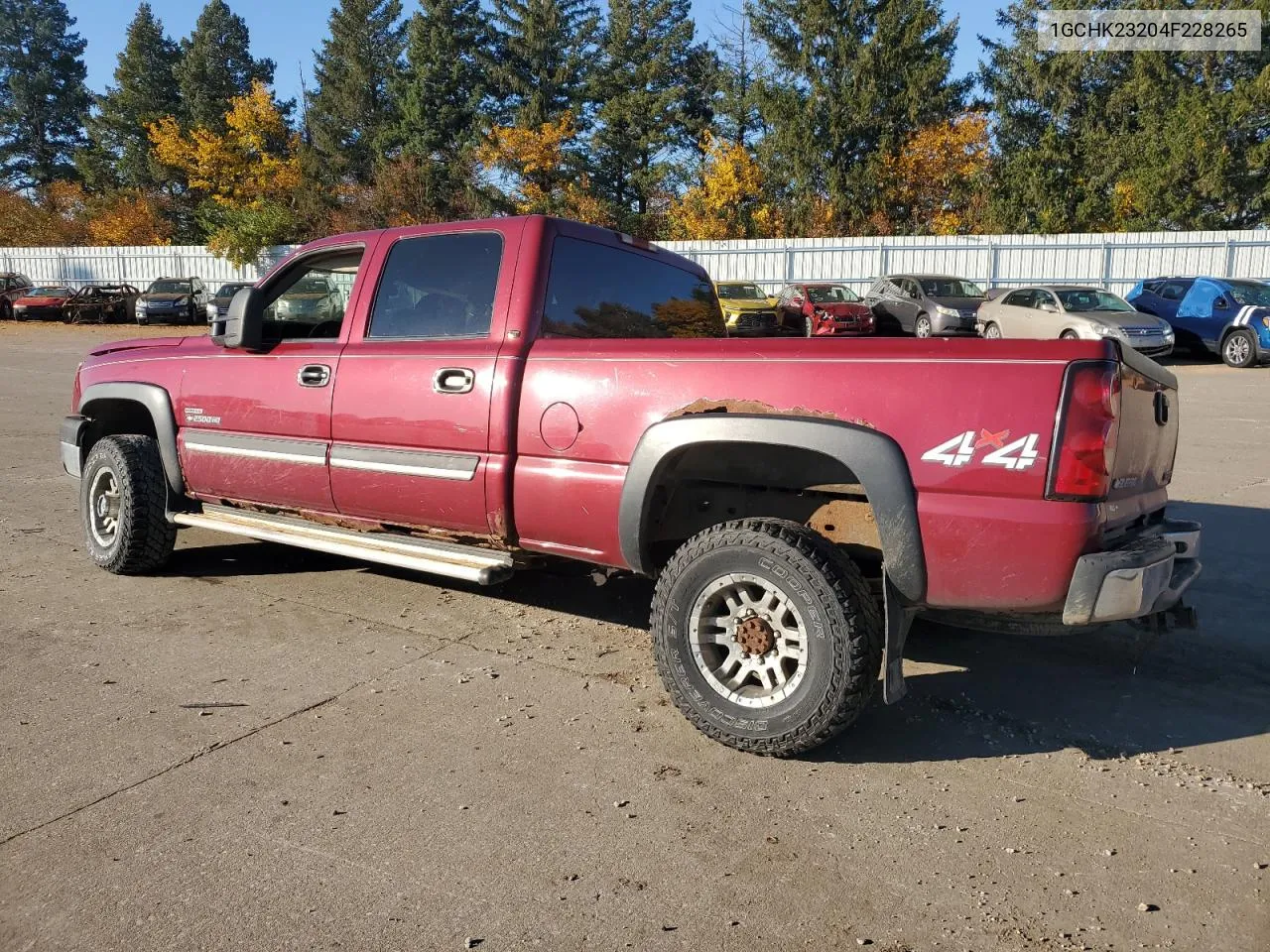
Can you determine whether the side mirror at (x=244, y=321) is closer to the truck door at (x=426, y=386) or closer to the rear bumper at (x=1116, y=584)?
the truck door at (x=426, y=386)

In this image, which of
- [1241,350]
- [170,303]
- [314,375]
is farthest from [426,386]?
[170,303]

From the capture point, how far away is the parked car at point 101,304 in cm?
3466

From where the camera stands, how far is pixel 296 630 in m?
4.73

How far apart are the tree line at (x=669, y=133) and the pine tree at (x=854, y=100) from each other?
0.09 m

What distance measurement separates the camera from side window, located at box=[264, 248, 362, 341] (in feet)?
16.3

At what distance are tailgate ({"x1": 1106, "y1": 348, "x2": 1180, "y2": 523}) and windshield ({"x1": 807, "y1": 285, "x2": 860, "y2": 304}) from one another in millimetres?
20670

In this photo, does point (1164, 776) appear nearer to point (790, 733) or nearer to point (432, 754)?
point (790, 733)

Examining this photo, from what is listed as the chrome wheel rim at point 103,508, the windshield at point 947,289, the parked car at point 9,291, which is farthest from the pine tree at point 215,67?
the chrome wheel rim at point 103,508

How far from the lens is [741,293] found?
2394 cm

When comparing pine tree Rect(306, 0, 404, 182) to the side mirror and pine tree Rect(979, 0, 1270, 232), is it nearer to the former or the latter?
pine tree Rect(979, 0, 1270, 232)

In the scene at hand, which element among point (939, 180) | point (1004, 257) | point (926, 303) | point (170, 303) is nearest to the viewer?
point (926, 303)

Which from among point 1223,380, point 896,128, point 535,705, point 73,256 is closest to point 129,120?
point 73,256

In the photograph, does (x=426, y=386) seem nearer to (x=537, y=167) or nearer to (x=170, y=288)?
(x=170, y=288)

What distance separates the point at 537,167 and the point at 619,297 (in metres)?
41.8
